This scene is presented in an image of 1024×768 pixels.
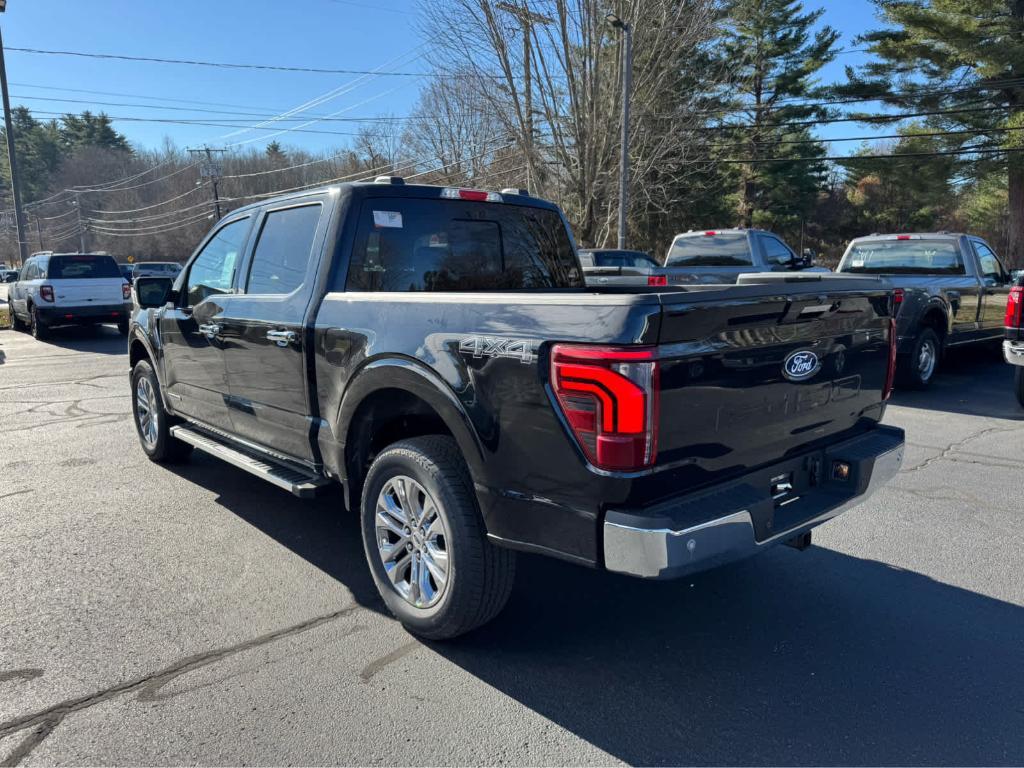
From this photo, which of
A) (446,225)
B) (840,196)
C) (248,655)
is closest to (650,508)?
(248,655)

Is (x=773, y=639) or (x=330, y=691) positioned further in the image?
(x=773, y=639)

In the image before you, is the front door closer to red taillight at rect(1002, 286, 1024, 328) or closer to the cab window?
the cab window

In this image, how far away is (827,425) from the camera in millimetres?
3215

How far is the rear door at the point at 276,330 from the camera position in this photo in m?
3.77

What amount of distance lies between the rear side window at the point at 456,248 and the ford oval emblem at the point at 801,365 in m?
1.82

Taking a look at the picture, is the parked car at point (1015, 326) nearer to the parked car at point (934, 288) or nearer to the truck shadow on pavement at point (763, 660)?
the parked car at point (934, 288)

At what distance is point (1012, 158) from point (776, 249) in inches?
767

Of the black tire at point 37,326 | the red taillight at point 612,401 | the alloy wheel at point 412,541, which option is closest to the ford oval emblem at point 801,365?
the red taillight at point 612,401

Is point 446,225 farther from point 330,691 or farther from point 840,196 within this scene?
point 840,196

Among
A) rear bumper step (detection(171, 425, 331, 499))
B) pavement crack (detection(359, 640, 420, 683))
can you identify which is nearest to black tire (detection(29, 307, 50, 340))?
rear bumper step (detection(171, 425, 331, 499))

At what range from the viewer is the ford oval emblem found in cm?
290

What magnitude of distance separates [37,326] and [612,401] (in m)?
17.1

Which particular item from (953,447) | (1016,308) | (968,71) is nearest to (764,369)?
(953,447)

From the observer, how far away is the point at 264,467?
13.4ft
